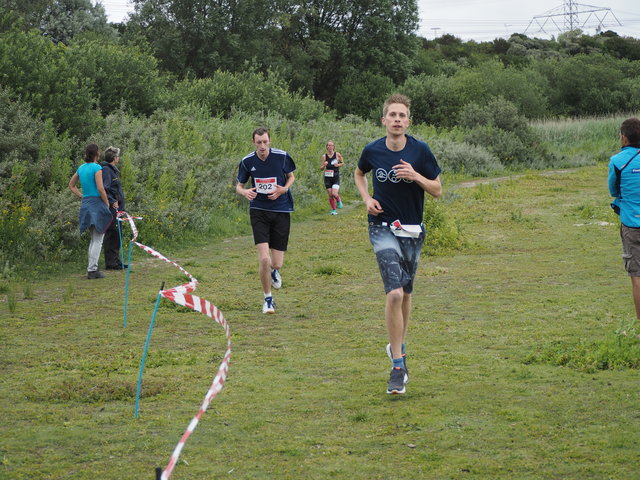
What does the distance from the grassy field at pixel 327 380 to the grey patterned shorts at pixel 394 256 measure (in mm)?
840

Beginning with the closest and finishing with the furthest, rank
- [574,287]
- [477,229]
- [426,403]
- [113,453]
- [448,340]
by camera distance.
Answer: [113,453]
[426,403]
[448,340]
[574,287]
[477,229]

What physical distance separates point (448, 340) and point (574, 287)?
3.54 meters

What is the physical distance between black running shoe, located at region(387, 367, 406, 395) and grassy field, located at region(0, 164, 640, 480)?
0.09m

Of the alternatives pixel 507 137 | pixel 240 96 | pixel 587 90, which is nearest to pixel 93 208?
pixel 240 96

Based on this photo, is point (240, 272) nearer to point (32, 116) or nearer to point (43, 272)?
point (43, 272)

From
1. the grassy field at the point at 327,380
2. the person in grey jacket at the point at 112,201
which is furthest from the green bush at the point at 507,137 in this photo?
the person in grey jacket at the point at 112,201

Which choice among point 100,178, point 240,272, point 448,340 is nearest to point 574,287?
point 448,340

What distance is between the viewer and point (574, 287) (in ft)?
37.1

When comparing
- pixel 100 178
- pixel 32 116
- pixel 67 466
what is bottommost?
pixel 67 466

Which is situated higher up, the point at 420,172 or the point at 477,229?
the point at 420,172

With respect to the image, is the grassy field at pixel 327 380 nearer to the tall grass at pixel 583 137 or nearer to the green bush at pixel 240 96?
the green bush at pixel 240 96

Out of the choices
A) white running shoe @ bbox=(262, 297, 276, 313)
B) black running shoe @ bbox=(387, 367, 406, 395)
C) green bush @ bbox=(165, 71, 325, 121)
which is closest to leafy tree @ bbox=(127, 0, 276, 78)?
green bush @ bbox=(165, 71, 325, 121)

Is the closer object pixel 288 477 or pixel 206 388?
pixel 288 477

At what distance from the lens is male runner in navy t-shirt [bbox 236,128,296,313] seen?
10.3 meters
